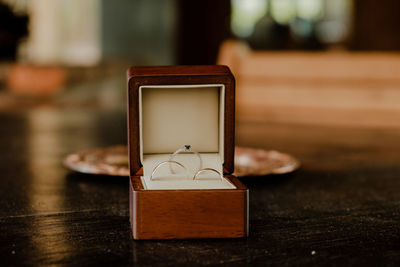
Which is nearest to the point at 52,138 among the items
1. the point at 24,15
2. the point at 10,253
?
the point at 10,253

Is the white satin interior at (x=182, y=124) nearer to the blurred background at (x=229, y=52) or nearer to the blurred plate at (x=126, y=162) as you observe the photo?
the blurred plate at (x=126, y=162)

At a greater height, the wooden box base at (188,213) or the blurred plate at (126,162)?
the wooden box base at (188,213)

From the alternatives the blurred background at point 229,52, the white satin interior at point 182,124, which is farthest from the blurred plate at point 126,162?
the blurred background at point 229,52

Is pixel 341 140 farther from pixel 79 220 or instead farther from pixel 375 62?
pixel 79 220

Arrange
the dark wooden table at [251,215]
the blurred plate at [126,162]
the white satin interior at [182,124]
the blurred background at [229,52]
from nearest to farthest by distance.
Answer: the dark wooden table at [251,215] → the white satin interior at [182,124] → the blurred plate at [126,162] → the blurred background at [229,52]

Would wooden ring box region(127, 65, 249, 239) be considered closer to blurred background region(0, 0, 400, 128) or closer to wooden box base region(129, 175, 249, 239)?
wooden box base region(129, 175, 249, 239)

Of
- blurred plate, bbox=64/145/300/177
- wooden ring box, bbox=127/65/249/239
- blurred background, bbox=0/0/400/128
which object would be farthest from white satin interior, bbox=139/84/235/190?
blurred background, bbox=0/0/400/128

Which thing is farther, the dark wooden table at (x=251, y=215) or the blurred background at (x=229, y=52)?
the blurred background at (x=229, y=52)
